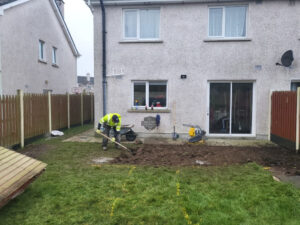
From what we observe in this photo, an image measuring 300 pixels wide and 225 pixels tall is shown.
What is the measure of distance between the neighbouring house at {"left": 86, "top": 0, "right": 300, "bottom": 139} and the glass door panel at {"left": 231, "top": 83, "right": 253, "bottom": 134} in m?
0.04

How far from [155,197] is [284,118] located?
6628 millimetres

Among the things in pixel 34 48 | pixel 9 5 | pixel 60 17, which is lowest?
pixel 34 48

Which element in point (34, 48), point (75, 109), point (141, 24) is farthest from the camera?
point (75, 109)

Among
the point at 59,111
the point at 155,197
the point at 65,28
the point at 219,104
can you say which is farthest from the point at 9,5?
the point at 155,197

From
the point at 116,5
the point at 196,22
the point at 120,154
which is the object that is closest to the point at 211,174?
the point at 120,154

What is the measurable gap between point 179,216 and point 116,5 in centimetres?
933

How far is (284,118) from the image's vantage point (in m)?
9.06

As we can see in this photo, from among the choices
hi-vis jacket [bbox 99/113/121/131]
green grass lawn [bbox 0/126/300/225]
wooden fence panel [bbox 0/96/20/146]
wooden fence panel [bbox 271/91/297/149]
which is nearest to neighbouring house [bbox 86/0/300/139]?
wooden fence panel [bbox 271/91/297/149]

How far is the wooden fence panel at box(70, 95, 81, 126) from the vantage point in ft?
48.4

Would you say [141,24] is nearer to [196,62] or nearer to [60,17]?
[196,62]

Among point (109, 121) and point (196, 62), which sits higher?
point (196, 62)

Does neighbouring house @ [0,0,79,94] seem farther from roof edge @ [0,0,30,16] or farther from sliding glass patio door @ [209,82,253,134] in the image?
sliding glass patio door @ [209,82,253,134]

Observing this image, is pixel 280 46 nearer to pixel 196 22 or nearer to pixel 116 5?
pixel 196 22

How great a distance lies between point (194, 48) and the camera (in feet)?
34.9
